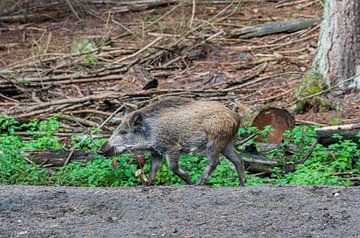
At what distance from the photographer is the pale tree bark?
1177cm

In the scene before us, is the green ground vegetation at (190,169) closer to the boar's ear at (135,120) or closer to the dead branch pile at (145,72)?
the boar's ear at (135,120)

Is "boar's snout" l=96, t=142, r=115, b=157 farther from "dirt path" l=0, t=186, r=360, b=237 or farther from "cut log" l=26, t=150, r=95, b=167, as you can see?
"cut log" l=26, t=150, r=95, b=167

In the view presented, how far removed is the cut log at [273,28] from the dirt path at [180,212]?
405 inches

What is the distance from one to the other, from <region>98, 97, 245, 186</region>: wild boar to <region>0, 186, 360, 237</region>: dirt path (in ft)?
2.29

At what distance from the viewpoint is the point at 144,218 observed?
6305mm

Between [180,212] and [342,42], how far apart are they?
20.9 ft

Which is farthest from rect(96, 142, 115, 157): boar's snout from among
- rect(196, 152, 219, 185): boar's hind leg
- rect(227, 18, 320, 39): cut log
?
rect(227, 18, 320, 39): cut log

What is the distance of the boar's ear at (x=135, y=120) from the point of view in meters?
7.82

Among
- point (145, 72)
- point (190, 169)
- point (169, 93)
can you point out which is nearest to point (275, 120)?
point (190, 169)

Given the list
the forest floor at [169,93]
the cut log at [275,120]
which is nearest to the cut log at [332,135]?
the cut log at [275,120]

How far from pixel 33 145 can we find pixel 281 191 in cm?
403

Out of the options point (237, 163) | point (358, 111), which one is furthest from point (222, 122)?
point (358, 111)

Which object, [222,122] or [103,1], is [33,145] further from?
[103,1]

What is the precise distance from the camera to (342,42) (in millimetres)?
11844
